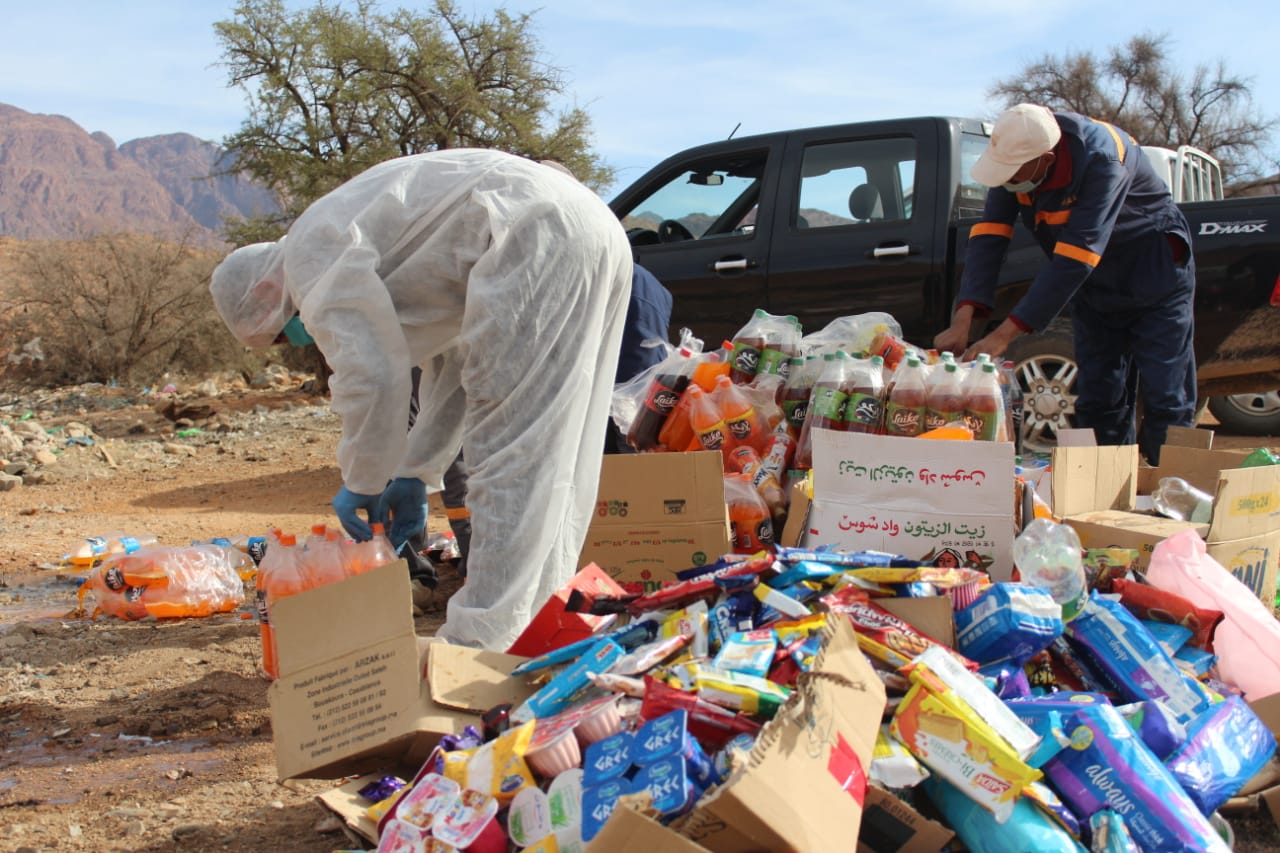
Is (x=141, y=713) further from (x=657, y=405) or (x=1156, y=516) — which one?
(x=1156, y=516)

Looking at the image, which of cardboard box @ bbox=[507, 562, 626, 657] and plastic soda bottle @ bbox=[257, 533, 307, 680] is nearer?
cardboard box @ bbox=[507, 562, 626, 657]

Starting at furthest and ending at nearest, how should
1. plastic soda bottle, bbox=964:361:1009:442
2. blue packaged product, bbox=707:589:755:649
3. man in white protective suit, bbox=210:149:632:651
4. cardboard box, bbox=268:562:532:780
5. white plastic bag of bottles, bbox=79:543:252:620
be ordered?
1. white plastic bag of bottles, bbox=79:543:252:620
2. plastic soda bottle, bbox=964:361:1009:442
3. man in white protective suit, bbox=210:149:632:651
4. blue packaged product, bbox=707:589:755:649
5. cardboard box, bbox=268:562:532:780

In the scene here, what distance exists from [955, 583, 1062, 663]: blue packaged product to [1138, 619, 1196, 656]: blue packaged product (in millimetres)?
390

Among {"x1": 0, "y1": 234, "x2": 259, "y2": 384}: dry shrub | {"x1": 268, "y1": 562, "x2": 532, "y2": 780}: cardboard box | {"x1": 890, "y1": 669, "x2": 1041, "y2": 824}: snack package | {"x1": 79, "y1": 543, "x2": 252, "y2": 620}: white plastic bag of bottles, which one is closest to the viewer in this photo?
{"x1": 890, "y1": 669, "x2": 1041, "y2": 824}: snack package

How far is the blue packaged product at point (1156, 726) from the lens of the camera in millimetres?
2199

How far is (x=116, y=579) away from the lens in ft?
14.4

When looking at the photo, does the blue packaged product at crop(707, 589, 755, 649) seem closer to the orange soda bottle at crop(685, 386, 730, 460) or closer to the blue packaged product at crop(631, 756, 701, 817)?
the blue packaged product at crop(631, 756, 701, 817)

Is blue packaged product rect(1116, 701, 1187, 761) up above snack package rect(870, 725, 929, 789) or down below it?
below

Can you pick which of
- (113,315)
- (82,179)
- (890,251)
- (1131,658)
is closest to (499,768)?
(1131,658)

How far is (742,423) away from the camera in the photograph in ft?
12.8

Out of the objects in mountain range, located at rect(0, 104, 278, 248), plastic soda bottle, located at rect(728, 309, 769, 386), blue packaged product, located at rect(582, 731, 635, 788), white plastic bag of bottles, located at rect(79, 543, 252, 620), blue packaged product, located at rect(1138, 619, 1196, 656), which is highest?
mountain range, located at rect(0, 104, 278, 248)

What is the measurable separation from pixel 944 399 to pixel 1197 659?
1.24m

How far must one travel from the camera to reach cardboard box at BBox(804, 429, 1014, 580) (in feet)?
9.49

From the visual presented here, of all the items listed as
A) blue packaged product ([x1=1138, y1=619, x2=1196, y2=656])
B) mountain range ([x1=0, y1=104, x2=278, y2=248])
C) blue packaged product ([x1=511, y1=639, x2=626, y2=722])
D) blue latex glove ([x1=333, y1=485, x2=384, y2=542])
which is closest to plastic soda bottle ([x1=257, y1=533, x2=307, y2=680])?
blue latex glove ([x1=333, y1=485, x2=384, y2=542])
